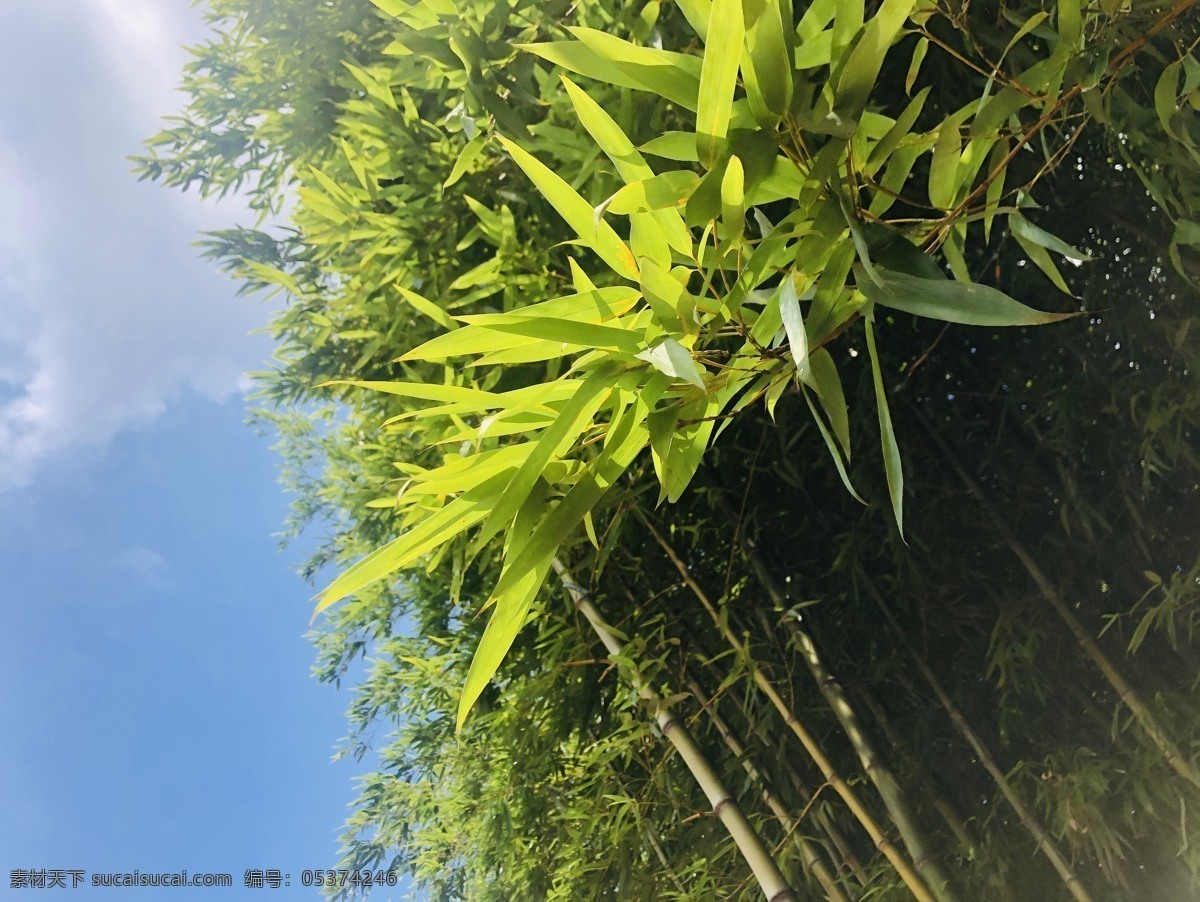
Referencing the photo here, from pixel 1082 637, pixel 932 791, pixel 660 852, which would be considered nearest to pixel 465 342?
pixel 1082 637

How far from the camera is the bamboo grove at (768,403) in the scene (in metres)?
0.48

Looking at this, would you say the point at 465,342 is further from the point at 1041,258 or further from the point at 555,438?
the point at 1041,258

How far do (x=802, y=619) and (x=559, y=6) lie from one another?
1.10 metres

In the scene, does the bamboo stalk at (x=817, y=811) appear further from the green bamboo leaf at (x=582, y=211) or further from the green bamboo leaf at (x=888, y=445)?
the green bamboo leaf at (x=582, y=211)

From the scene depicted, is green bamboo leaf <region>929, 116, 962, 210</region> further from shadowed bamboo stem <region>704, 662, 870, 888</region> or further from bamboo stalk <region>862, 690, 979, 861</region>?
bamboo stalk <region>862, 690, 979, 861</region>

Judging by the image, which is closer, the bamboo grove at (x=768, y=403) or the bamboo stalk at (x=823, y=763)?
the bamboo grove at (x=768, y=403)

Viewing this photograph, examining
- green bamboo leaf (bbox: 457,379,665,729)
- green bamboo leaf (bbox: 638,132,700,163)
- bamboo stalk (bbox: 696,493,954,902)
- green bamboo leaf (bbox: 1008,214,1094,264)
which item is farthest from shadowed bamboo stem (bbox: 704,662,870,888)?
green bamboo leaf (bbox: 638,132,700,163)

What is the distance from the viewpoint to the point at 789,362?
0.51 metres

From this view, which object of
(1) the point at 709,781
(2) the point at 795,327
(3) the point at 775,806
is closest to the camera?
(2) the point at 795,327


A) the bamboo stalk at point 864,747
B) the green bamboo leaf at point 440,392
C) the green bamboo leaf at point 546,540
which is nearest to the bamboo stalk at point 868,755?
the bamboo stalk at point 864,747

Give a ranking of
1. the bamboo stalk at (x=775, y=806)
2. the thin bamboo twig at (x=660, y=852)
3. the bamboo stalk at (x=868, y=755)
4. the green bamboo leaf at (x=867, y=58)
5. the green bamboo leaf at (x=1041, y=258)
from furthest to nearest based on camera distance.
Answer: the thin bamboo twig at (x=660, y=852)
the bamboo stalk at (x=775, y=806)
the bamboo stalk at (x=868, y=755)
the green bamboo leaf at (x=1041, y=258)
the green bamboo leaf at (x=867, y=58)

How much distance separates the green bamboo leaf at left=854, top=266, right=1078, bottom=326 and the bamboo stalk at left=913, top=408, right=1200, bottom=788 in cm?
100

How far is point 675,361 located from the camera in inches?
16.3

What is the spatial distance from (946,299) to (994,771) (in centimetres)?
116
